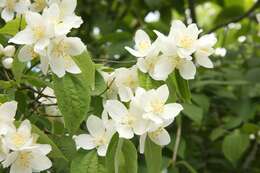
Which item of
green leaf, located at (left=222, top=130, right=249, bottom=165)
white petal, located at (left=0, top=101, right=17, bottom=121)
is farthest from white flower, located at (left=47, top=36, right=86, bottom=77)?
green leaf, located at (left=222, top=130, right=249, bottom=165)

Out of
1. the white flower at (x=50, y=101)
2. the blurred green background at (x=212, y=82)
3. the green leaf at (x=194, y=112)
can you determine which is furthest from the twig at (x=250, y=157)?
the white flower at (x=50, y=101)

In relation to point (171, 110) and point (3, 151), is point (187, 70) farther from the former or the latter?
point (3, 151)

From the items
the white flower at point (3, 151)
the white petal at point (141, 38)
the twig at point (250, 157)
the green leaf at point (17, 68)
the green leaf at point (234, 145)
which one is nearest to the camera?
the white flower at point (3, 151)

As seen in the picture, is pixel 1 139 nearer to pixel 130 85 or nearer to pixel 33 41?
pixel 33 41

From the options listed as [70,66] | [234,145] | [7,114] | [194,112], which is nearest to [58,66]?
[70,66]

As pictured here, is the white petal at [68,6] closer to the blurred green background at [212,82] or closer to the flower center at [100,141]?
the flower center at [100,141]

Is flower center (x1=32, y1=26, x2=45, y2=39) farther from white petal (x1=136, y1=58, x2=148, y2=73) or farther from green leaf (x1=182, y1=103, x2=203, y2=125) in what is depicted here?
green leaf (x1=182, y1=103, x2=203, y2=125)
